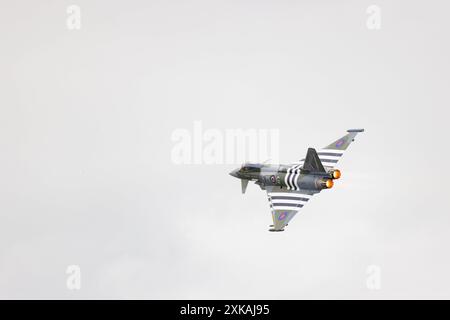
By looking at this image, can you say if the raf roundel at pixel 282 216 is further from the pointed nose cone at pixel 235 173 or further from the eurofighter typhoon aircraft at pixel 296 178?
the pointed nose cone at pixel 235 173

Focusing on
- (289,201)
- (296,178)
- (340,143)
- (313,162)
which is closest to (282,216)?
Answer: (289,201)

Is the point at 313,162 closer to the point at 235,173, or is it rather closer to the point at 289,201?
the point at 289,201

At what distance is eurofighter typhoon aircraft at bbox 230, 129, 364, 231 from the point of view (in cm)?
12838

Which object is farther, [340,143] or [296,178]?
[340,143]

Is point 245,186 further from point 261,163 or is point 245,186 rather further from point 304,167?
point 304,167

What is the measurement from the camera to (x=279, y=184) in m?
133

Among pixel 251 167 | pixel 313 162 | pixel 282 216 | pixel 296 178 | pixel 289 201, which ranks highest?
pixel 313 162

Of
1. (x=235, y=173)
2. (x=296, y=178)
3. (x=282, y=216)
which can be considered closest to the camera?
(x=282, y=216)

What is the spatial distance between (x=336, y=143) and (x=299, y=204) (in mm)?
9372

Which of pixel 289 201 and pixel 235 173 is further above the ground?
pixel 235 173

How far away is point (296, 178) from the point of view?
13038 centimetres


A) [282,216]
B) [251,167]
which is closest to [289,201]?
[282,216]

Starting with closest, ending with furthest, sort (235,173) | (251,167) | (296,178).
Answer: (296,178) → (251,167) → (235,173)
